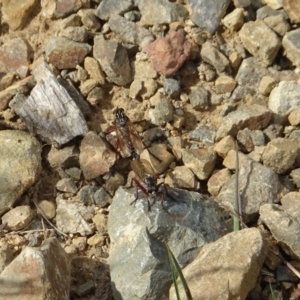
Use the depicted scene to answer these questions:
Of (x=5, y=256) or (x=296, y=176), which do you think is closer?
(x=5, y=256)

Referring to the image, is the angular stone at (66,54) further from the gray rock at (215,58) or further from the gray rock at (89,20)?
the gray rock at (215,58)

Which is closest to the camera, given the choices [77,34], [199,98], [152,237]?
[152,237]

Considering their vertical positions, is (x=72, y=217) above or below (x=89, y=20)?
below

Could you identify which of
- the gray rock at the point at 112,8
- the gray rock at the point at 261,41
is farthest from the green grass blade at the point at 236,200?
the gray rock at the point at 112,8

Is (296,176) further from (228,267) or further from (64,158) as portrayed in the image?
(64,158)

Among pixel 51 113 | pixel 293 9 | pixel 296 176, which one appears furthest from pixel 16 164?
pixel 293 9

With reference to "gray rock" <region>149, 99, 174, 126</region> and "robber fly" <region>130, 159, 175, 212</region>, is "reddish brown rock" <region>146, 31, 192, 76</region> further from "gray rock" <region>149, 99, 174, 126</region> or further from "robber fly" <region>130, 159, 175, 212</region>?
"robber fly" <region>130, 159, 175, 212</region>

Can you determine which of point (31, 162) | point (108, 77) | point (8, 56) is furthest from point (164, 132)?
point (8, 56)
